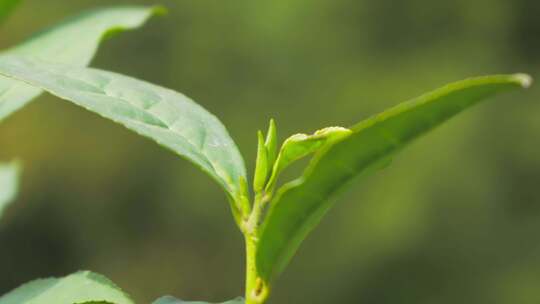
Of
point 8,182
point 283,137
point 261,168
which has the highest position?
point 261,168

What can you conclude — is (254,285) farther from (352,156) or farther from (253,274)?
(352,156)

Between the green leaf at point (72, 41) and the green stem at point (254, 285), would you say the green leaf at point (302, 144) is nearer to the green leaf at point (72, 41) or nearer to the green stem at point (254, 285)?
the green stem at point (254, 285)

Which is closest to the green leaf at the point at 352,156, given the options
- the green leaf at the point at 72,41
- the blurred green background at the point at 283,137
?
the green leaf at the point at 72,41

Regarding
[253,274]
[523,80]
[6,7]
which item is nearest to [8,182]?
[6,7]

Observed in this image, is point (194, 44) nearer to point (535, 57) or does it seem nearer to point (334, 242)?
point (334, 242)

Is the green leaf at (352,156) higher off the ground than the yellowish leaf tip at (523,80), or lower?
lower

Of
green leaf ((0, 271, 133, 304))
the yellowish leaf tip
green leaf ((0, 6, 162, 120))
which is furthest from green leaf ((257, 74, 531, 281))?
green leaf ((0, 6, 162, 120))
